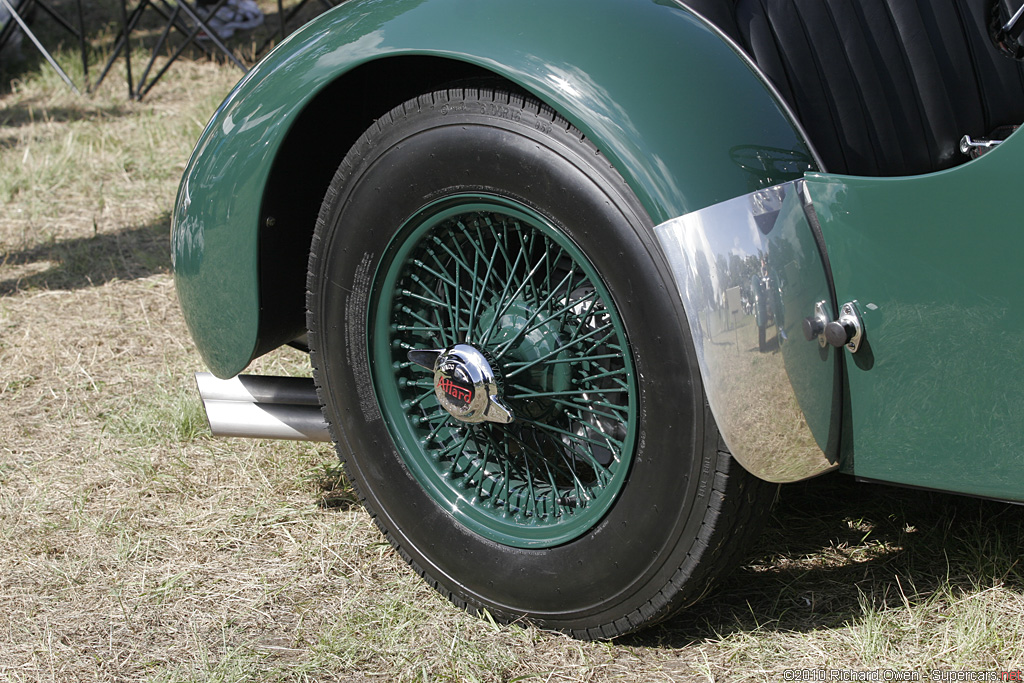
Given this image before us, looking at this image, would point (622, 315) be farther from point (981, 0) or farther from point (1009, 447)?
point (981, 0)

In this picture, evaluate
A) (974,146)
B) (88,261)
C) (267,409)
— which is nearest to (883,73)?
(974,146)

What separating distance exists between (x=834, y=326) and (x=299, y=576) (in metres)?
1.34

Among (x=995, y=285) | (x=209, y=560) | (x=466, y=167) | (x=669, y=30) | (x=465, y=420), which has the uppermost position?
(x=669, y=30)

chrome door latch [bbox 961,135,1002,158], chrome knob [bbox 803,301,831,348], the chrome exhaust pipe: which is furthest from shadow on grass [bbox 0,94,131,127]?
chrome knob [bbox 803,301,831,348]

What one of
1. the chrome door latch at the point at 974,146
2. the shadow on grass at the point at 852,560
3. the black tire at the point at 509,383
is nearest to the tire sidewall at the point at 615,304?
the black tire at the point at 509,383

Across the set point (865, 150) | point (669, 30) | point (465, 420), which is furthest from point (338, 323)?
point (865, 150)

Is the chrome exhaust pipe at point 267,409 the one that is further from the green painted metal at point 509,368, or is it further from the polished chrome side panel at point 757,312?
the polished chrome side panel at point 757,312

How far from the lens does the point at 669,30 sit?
5.14 ft

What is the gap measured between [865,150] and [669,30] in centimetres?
47

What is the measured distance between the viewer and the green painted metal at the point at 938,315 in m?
1.30

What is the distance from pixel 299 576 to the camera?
2127 millimetres

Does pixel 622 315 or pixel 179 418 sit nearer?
pixel 622 315

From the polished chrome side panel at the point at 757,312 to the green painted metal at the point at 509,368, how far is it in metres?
0.21

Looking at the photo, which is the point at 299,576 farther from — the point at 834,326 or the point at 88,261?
the point at 88,261
